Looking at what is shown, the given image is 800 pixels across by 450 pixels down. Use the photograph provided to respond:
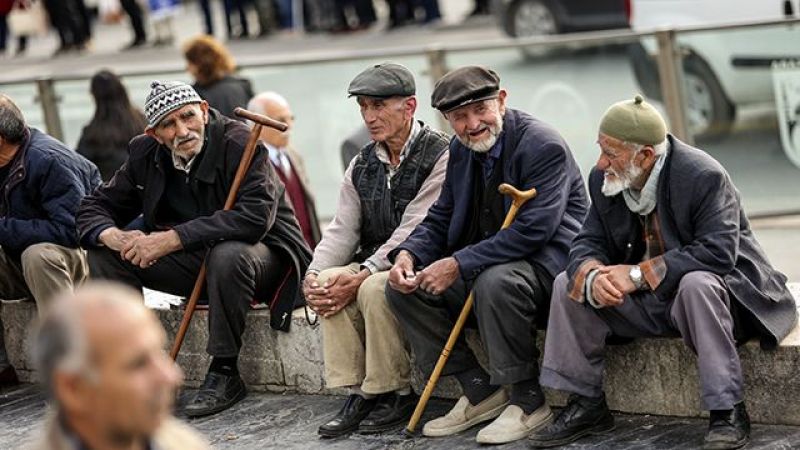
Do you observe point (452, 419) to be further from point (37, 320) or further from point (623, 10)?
point (623, 10)

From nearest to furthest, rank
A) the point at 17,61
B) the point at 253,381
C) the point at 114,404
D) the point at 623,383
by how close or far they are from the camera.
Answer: the point at 114,404 < the point at 623,383 < the point at 253,381 < the point at 17,61

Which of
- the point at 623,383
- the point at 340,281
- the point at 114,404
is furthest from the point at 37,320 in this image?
the point at 114,404

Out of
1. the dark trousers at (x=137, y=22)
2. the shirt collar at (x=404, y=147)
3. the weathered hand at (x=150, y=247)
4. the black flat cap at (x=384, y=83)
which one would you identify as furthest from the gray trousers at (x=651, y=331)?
the dark trousers at (x=137, y=22)

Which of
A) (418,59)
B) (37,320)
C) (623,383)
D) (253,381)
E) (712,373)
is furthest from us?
(418,59)

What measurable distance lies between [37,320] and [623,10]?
1064 cm

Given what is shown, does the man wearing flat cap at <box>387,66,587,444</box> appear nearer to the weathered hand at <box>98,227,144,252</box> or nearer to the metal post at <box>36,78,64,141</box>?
the weathered hand at <box>98,227,144,252</box>

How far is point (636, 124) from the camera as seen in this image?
236 inches

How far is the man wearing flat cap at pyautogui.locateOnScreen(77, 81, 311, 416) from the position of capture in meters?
7.15

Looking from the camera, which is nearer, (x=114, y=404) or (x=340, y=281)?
(x=114, y=404)

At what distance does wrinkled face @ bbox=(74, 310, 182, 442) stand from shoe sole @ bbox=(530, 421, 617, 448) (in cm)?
305

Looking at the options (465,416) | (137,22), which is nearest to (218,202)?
(465,416)

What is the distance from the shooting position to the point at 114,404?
10.9ft

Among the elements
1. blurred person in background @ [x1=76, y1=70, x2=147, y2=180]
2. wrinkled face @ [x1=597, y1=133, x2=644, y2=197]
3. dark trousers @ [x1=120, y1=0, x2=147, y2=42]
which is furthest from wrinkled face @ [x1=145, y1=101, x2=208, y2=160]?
dark trousers @ [x1=120, y1=0, x2=147, y2=42]

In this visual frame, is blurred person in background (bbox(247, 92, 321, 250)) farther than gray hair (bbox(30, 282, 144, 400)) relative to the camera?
Yes
